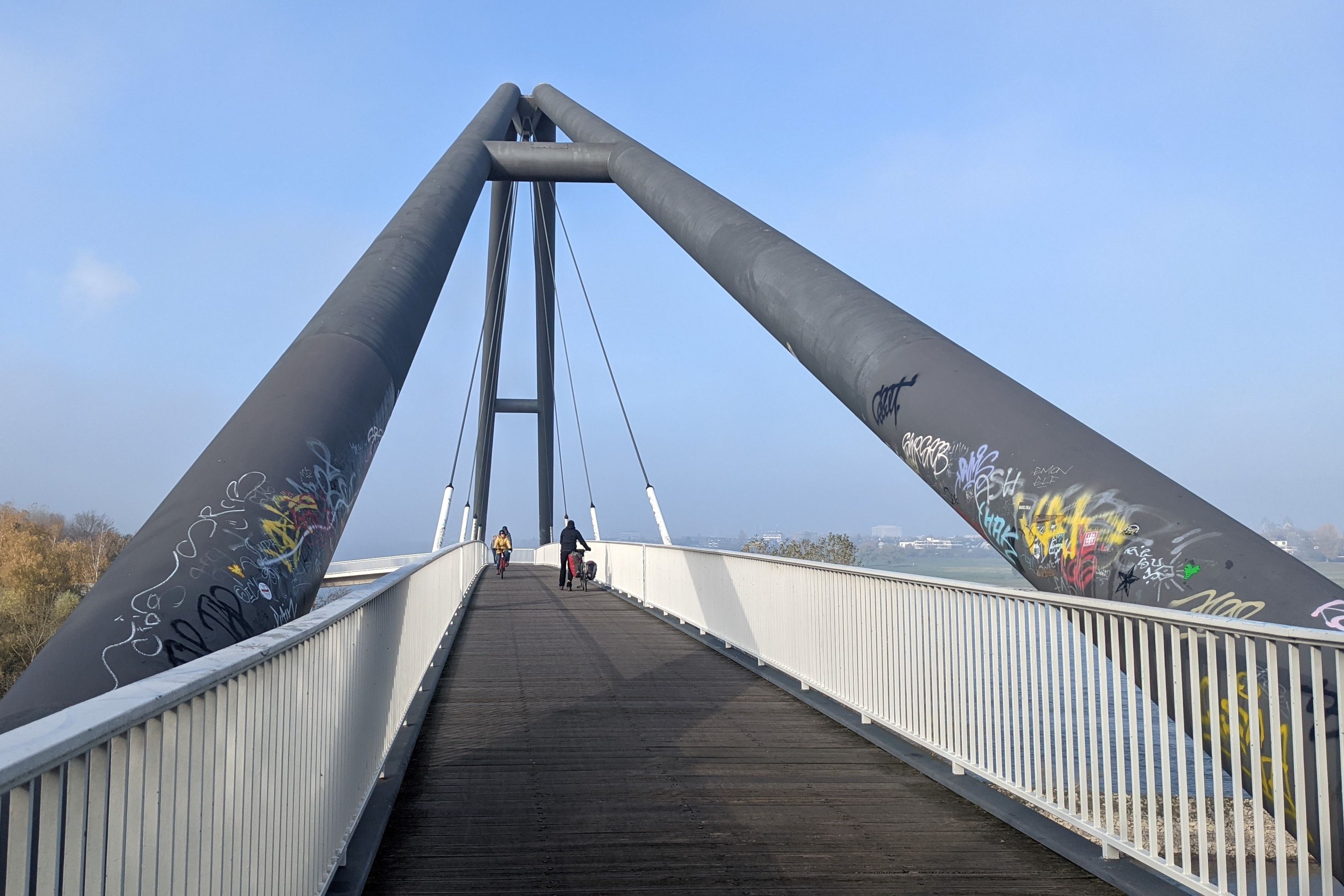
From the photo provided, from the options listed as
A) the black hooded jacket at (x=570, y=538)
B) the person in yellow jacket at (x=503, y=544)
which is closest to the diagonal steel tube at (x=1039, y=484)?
the black hooded jacket at (x=570, y=538)

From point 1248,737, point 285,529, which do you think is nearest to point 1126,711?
point 1248,737

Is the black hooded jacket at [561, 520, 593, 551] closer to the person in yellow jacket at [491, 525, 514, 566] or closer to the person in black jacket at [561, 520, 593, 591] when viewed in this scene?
the person in black jacket at [561, 520, 593, 591]

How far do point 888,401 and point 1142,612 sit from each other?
433 cm

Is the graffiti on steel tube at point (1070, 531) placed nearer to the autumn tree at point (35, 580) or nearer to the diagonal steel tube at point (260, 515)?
the diagonal steel tube at point (260, 515)

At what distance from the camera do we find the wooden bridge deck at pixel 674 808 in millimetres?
4121

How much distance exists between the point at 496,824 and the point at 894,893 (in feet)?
6.22

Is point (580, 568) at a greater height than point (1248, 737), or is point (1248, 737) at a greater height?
point (1248, 737)

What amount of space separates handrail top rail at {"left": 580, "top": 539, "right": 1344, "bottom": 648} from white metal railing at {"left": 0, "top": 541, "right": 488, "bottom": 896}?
297 cm

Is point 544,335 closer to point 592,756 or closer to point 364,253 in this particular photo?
point 364,253

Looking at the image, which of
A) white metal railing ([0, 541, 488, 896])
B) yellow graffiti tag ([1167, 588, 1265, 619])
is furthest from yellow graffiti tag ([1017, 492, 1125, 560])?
white metal railing ([0, 541, 488, 896])

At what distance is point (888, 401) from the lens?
8086mm

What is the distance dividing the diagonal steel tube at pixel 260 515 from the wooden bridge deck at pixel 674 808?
1.38 meters

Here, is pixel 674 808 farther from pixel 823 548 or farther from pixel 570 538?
pixel 823 548

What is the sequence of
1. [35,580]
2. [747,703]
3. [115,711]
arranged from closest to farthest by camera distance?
[115,711]
[747,703]
[35,580]
